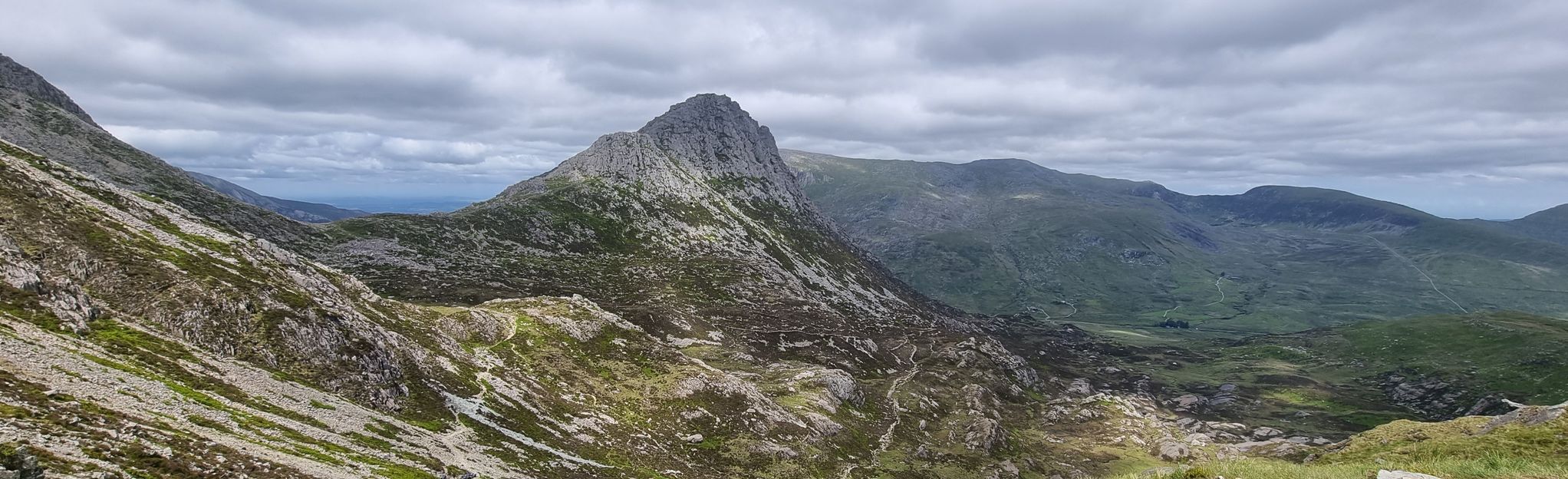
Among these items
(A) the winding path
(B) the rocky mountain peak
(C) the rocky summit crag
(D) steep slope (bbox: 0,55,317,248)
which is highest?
(B) the rocky mountain peak

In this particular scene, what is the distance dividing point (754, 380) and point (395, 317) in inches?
2757

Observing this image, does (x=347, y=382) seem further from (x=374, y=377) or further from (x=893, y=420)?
(x=893, y=420)

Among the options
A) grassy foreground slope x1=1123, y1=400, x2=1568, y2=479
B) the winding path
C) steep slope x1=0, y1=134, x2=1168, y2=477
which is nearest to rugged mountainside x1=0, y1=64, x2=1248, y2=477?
steep slope x1=0, y1=134, x2=1168, y2=477

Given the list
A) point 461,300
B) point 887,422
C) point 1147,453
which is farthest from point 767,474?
point 1147,453

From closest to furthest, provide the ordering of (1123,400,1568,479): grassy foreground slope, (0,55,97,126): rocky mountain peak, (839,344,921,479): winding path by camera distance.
Answer: (1123,400,1568,479): grassy foreground slope < (839,344,921,479): winding path < (0,55,97,126): rocky mountain peak

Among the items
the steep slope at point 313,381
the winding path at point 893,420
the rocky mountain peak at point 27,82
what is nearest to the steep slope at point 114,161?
the rocky mountain peak at point 27,82

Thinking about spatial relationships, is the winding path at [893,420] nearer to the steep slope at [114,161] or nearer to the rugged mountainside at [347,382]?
the rugged mountainside at [347,382]

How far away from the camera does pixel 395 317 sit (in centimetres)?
8562

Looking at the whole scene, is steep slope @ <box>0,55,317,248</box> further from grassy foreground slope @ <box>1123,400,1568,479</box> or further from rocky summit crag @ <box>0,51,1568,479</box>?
grassy foreground slope @ <box>1123,400,1568,479</box>

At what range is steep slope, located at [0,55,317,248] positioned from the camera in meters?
148

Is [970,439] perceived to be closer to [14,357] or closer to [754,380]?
[754,380]

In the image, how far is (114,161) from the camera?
525 ft

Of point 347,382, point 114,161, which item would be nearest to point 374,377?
point 347,382

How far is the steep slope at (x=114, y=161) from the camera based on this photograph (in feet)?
484
